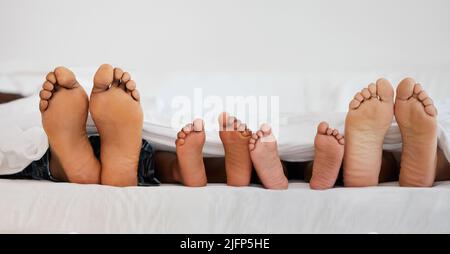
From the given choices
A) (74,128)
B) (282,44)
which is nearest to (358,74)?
(282,44)

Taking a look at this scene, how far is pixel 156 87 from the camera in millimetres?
1922

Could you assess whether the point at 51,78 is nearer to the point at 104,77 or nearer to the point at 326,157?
the point at 104,77

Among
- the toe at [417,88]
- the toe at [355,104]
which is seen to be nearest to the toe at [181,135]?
the toe at [355,104]

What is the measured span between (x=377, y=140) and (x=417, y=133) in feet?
0.25

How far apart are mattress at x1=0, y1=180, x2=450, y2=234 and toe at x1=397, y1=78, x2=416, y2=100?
195 millimetres

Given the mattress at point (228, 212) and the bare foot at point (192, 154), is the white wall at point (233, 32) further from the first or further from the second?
the mattress at point (228, 212)

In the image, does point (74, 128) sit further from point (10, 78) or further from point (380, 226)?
point (10, 78)

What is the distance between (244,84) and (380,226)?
105cm

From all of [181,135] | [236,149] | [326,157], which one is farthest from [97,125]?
[326,157]

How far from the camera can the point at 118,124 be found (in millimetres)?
1042

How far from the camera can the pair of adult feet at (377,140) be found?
40.2 inches

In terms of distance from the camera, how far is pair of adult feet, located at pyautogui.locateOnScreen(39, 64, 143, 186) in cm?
102

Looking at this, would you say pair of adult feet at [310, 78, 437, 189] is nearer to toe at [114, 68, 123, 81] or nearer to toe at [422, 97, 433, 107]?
toe at [422, 97, 433, 107]
